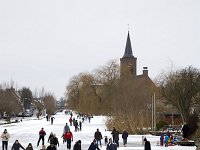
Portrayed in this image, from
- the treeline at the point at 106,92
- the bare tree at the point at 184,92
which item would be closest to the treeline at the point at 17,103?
the treeline at the point at 106,92

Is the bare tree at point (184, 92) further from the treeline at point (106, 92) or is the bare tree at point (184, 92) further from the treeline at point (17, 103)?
the treeline at point (17, 103)

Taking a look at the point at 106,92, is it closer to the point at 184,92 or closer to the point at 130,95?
the point at 130,95

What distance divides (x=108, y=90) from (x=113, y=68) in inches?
199

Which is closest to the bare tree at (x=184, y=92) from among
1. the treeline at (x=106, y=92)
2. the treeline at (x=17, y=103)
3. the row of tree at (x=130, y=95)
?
the row of tree at (x=130, y=95)

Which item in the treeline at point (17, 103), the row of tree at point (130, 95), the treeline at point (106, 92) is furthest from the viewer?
the treeline at point (17, 103)

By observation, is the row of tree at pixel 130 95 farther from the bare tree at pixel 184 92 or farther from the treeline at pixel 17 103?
the treeline at pixel 17 103

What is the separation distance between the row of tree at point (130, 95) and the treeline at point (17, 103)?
11982mm

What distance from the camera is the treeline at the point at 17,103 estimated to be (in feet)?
251

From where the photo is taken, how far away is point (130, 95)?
5959 cm

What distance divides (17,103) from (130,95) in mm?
40871

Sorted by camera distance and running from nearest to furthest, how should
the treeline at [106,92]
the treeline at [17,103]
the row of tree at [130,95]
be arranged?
the row of tree at [130,95]
the treeline at [106,92]
the treeline at [17,103]

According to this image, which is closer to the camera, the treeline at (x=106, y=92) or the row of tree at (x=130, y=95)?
the row of tree at (x=130, y=95)

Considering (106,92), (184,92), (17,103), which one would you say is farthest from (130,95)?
(17,103)

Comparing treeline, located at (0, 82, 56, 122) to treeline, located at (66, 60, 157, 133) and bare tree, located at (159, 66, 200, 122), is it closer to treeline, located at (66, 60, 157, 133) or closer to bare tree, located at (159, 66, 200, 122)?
treeline, located at (66, 60, 157, 133)
